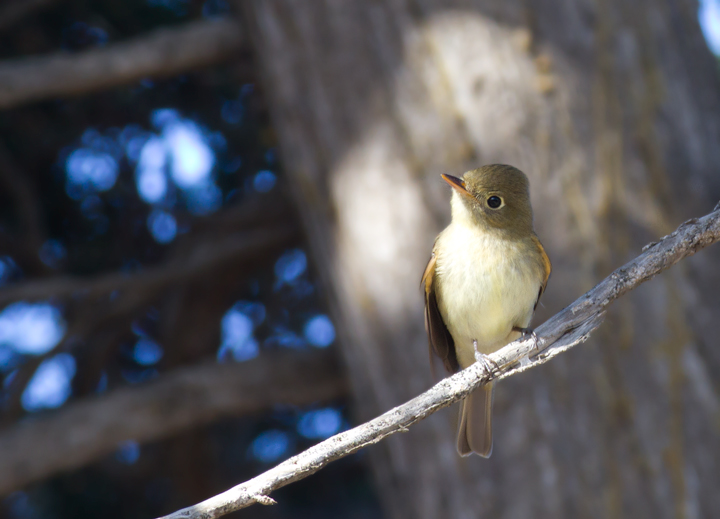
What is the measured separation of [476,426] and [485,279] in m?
0.58

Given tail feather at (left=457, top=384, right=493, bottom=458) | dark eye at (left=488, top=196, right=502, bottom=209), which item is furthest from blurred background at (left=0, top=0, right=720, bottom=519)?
dark eye at (left=488, top=196, right=502, bottom=209)

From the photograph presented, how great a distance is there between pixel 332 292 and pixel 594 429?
1594 mm

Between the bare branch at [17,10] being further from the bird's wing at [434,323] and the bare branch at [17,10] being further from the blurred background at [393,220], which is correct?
the bird's wing at [434,323]

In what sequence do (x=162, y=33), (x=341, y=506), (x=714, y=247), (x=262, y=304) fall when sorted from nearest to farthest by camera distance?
(x=714, y=247) < (x=162, y=33) < (x=262, y=304) < (x=341, y=506)

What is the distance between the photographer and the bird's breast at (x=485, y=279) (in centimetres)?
232

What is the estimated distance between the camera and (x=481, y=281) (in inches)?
92.4

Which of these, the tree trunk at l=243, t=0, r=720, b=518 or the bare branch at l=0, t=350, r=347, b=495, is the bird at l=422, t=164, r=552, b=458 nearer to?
the tree trunk at l=243, t=0, r=720, b=518

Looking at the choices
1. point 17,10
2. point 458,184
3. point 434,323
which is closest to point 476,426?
point 434,323

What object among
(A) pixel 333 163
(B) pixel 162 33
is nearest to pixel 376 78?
(A) pixel 333 163

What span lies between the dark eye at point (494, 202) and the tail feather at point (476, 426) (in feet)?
2.15

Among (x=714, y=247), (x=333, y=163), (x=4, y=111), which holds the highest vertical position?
(x=4, y=111)

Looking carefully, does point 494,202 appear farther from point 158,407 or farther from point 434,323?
point 158,407

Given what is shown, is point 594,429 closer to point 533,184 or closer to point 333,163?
point 533,184

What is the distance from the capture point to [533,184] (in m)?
3.56
